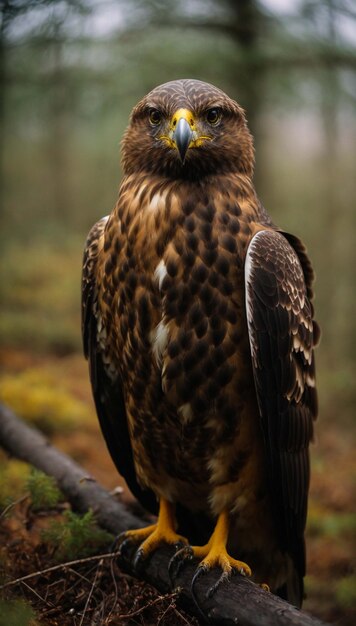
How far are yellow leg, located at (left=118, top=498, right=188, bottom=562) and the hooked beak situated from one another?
2.18 meters

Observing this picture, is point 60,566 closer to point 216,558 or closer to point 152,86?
point 216,558

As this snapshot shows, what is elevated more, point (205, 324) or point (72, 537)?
point (205, 324)

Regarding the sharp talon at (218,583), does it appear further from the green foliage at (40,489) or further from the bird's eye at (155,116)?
the bird's eye at (155,116)

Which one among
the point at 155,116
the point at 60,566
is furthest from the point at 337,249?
→ the point at 60,566

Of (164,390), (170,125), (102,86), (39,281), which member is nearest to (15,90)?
(102,86)

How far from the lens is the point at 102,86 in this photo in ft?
26.3

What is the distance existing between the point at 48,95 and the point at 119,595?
661cm

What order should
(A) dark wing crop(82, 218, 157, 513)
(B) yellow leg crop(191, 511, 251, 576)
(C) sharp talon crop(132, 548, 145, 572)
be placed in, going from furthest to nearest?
1. (A) dark wing crop(82, 218, 157, 513)
2. (C) sharp talon crop(132, 548, 145, 572)
3. (B) yellow leg crop(191, 511, 251, 576)

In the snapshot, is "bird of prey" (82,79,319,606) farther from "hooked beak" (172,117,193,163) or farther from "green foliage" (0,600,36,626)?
"green foliage" (0,600,36,626)

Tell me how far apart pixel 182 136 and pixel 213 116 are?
385 millimetres

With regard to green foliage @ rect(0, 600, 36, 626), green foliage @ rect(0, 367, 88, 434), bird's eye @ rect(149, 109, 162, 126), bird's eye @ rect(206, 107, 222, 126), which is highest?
bird's eye @ rect(206, 107, 222, 126)

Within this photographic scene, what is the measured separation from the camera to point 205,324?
339 centimetres

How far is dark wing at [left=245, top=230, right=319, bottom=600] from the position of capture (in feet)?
11.2

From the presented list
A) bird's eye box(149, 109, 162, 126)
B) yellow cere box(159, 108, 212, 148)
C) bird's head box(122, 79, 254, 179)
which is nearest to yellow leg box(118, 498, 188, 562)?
bird's head box(122, 79, 254, 179)
